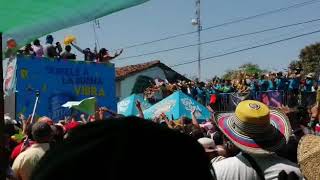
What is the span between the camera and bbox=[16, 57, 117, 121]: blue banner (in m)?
12.3

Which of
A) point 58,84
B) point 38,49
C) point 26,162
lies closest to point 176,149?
point 26,162

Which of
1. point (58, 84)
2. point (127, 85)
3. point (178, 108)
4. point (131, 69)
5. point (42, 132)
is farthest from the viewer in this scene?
point (131, 69)

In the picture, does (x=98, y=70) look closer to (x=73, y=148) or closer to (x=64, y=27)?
(x=64, y=27)

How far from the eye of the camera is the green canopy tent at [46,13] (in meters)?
2.64

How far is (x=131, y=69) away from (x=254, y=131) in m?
40.5

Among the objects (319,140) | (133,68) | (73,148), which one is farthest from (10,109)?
(133,68)

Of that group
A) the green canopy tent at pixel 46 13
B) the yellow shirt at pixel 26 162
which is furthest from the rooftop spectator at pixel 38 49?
the green canopy tent at pixel 46 13

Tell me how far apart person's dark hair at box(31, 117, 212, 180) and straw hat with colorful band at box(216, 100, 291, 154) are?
6.95 feet

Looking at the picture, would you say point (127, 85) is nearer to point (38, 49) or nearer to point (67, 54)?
point (67, 54)

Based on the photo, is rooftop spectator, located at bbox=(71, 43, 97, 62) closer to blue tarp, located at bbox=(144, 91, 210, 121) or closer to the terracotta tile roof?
blue tarp, located at bbox=(144, 91, 210, 121)

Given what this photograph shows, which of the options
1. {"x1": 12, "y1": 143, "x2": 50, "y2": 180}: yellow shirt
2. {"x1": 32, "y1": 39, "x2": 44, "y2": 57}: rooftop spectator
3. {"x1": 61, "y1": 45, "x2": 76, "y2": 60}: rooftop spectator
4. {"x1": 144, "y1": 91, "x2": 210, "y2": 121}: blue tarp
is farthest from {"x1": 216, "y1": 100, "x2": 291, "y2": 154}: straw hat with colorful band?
{"x1": 144, "y1": 91, "x2": 210, "y2": 121}: blue tarp

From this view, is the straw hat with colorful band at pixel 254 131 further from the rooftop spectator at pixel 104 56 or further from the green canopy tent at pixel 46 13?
the rooftop spectator at pixel 104 56

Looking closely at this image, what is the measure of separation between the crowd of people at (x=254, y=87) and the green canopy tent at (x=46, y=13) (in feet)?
52.4

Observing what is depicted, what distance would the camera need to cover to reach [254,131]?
3.22m
